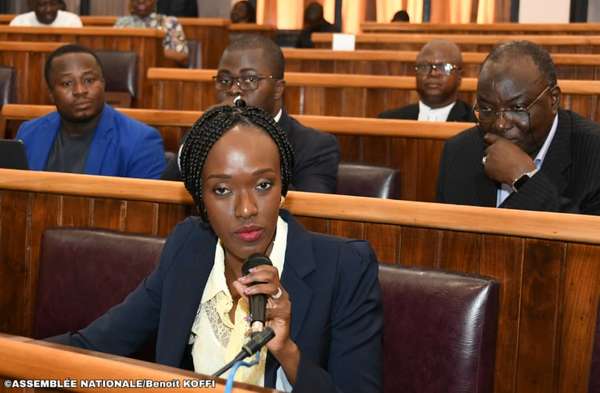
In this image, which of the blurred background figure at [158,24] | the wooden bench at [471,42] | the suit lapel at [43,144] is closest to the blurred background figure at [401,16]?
the wooden bench at [471,42]

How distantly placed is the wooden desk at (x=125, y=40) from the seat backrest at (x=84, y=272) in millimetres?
3262

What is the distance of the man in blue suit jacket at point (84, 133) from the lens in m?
3.57

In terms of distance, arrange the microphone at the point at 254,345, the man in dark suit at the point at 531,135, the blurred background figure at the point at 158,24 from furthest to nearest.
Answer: the blurred background figure at the point at 158,24 < the man in dark suit at the point at 531,135 < the microphone at the point at 254,345

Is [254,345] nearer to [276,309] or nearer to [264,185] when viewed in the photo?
[276,309]

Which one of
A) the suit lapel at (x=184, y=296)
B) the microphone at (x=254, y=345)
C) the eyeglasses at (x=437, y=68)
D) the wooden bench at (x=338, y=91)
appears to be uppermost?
the eyeglasses at (x=437, y=68)

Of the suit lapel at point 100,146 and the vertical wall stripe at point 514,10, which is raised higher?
the vertical wall stripe at point 514,10

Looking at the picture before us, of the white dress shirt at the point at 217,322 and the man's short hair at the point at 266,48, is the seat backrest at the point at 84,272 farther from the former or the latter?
the man's short hair at the point at 266,48

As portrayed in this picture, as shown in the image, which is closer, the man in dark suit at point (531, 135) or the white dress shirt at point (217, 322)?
the white dress shirt at point (217, 322)

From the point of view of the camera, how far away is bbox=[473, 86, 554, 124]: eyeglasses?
268cm

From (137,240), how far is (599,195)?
1.26m

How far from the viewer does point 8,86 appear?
5.37m

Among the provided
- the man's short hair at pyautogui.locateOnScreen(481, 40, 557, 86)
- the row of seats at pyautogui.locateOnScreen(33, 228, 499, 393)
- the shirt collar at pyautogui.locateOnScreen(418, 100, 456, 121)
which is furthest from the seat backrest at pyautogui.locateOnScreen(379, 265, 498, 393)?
the shirt collar at pyautogui.locateOnScreen(418, 100, 456, 121)

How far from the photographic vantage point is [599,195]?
2.68m

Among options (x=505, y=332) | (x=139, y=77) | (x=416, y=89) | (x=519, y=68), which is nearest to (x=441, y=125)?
(x=519, y=68)
